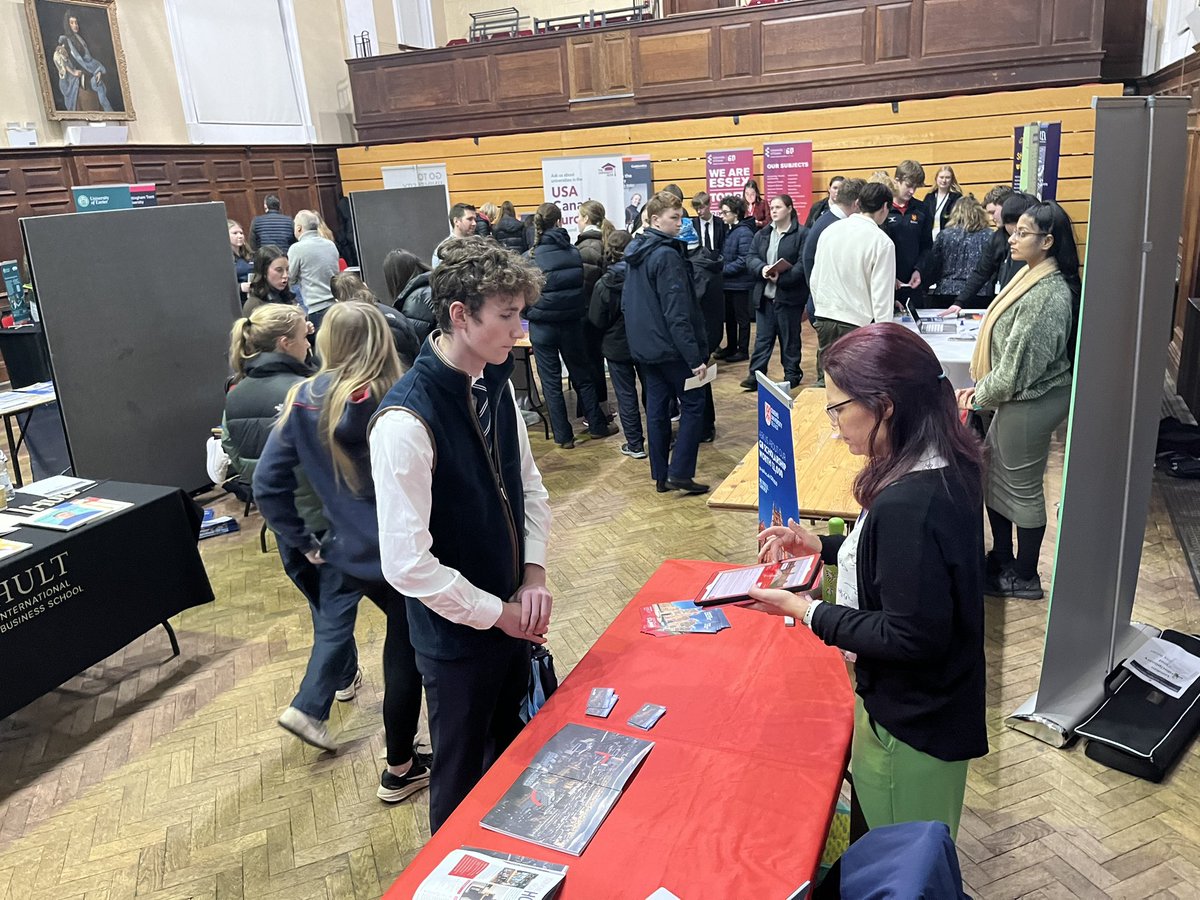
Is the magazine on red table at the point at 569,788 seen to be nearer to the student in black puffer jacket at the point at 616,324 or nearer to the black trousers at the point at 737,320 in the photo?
the student in black puffer jacket at the point at 616,324

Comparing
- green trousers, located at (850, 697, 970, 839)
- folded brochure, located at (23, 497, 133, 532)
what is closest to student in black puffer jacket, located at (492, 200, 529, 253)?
folded brochure, located at (23, 497, 133, 532)

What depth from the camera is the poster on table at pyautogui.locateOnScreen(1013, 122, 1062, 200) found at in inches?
304

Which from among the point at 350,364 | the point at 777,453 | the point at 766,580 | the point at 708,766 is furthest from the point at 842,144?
the point at 708,766

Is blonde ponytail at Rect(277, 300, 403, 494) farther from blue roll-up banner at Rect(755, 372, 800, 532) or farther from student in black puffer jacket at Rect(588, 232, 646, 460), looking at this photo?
student in black puffer jacket at Rect(588, 232, 646, 460)

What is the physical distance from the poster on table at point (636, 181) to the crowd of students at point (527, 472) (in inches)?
233

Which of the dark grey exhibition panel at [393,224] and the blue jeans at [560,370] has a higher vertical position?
the dark grey exhibition panel at [393,224]

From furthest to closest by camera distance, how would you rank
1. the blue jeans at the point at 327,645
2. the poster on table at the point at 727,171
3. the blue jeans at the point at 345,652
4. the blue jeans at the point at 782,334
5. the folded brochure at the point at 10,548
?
the poster on table at the point at 727,171
the blue jeans at the point at 782,334
the folded brochure at the point at 10,548
the blue jeans at the point at 327,645
the blue jeans at the point at 345,652

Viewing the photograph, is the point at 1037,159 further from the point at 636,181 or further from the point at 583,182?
the point at 583,182

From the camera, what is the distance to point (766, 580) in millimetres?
2064

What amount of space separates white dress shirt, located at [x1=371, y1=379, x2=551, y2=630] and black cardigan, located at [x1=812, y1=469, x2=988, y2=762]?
76 centimetres

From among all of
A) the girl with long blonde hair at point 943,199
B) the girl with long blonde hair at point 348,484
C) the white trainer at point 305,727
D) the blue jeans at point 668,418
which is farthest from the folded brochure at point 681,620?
the girl with long blonde hair at point 943,199

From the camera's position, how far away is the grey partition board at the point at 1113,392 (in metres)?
2.45

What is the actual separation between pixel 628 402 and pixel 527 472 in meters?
3.93

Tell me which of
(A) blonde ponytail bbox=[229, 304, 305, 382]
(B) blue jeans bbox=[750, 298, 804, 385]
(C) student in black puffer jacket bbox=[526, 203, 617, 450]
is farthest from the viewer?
(B) blue jeans bbox=[750, 298, 804, 385]
